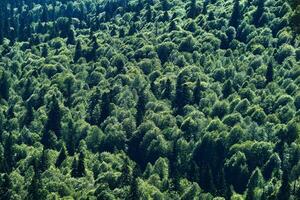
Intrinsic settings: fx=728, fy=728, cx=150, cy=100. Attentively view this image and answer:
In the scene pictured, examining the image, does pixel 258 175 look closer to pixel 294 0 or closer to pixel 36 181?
pixel 36 181

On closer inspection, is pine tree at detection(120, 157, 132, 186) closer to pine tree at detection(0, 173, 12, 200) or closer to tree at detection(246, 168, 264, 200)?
pine tree at detection(0, 173, 12, 200)

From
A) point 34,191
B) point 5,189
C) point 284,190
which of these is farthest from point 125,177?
point 284,190

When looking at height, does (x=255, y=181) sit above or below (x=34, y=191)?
below

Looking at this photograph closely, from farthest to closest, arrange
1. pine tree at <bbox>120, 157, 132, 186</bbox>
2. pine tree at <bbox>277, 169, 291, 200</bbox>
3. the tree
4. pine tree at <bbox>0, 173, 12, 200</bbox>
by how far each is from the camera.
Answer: the tree, pine tree at <bbox>120, 157, 132, 186</bbox>, pine tree at <bbox>0, 173, 12, 200</bbox>, pine tree at <bbox>277, 169, 291, 200</bbox>

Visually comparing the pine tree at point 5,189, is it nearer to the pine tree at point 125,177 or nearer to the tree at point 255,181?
the pine tree at point 125,177

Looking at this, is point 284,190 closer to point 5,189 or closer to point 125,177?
point 125,177

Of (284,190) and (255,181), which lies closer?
(284,190)

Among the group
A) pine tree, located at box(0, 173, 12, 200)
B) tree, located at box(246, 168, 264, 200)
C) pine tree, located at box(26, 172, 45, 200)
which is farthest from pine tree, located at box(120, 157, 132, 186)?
tree, located at box(246, 168, 264, 200)

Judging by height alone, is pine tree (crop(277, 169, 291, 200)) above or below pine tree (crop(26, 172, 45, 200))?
below

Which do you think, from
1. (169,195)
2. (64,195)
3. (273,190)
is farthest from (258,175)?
(64,195)

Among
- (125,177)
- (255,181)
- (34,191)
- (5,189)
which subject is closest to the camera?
(34,191)

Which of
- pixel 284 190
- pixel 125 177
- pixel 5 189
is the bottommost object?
pixel 284 190

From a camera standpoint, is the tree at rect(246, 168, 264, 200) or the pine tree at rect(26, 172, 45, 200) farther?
the tree at rect(246, 168, 264, 200)
